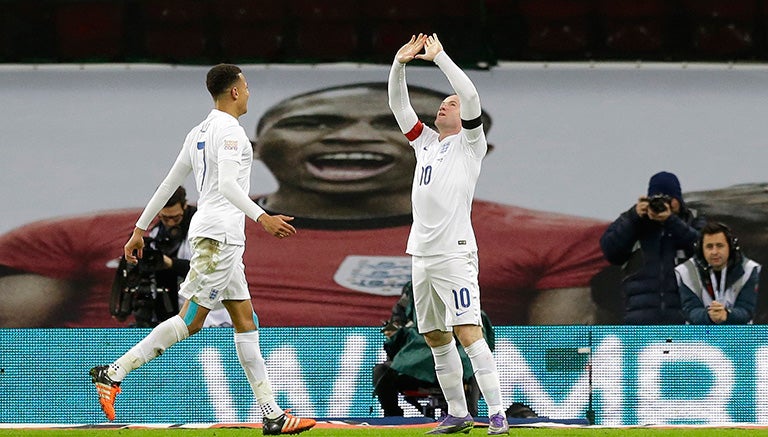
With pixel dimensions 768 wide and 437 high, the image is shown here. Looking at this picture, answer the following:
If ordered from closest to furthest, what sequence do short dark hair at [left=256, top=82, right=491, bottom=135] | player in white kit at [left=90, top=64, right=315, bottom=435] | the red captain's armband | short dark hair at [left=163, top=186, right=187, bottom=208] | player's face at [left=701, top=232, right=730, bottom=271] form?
player in white kit at [left=90, top=64, right=315, bottom=435] < the red captain's armband < player's face at [left=701, top=232, right=730, bottom=271] < short dark hair at [left=163, top=186, right=187, bottom=208] < short dark hair at [left=256, top=82, right=491, bottom=135]

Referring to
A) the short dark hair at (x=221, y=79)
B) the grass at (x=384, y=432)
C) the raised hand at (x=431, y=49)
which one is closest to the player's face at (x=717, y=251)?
the grass at (x=384, y=432)

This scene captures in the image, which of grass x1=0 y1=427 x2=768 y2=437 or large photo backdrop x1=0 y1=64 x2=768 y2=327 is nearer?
grass x1=0 y1=427 x2=768 y2=437

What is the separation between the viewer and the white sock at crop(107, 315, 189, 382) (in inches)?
327

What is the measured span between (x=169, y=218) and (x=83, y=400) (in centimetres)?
169

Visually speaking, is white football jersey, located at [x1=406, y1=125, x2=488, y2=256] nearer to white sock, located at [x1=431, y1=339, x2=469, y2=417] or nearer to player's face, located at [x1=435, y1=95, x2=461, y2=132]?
player's face, located at [x1=435, y1=95, x2=461, y2=132]

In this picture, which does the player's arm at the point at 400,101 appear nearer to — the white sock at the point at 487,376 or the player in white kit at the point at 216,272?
the player in white kit at the point at 216,272

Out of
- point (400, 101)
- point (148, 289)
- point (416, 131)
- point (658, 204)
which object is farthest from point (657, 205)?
point (148, 289)

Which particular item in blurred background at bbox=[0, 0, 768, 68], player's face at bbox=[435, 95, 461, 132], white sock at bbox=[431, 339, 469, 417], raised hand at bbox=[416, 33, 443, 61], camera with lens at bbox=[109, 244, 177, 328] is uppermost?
blurred background at bbox=[0, 0, 768, 68]

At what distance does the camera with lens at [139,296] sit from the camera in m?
11.2

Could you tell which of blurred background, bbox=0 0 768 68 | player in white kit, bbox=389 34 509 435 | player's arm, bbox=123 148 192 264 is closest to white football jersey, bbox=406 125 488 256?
player in white kit, bbox=389 34 509 435

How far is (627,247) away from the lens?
455 inches

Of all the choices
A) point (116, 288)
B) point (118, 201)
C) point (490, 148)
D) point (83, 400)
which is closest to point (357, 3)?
point (490, 148)

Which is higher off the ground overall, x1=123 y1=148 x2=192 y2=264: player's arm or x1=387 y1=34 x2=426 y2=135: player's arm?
x1=387 y1=34 x2=426 y2=135: player's arm

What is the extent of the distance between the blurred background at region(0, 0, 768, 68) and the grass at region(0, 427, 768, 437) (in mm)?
5104
